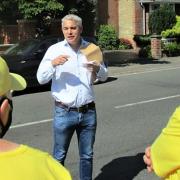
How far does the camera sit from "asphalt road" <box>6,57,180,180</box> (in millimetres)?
6773

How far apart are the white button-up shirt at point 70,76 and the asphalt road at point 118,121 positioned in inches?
56.0

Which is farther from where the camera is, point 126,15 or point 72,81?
point 126,15

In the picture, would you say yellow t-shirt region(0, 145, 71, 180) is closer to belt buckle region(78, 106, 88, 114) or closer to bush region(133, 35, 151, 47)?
belt buckle region(78, 106, 88, 114)

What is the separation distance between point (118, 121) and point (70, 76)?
4.44m

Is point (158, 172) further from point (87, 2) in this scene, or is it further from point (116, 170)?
point (87, 2)

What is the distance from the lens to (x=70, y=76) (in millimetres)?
5121

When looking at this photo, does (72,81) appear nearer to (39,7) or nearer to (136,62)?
(39,7)

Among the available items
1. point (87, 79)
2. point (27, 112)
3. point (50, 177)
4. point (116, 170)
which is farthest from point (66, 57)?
point (27, 112)

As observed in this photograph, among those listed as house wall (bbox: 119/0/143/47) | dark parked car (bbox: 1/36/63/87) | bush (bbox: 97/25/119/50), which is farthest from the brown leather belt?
house wall (bbox: 119/0/143/47)

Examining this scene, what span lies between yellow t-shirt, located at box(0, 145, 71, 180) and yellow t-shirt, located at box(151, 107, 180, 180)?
0.53 metres

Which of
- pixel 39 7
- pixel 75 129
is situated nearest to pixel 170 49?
pixel 39 7

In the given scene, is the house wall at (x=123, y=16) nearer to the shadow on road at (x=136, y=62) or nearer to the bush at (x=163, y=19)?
the bush at (x=163, y=19)

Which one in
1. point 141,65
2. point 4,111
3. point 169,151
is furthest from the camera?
point 141,65

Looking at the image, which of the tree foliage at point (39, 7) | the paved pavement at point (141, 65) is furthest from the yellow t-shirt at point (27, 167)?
the tree foliage at point (39, 7)
